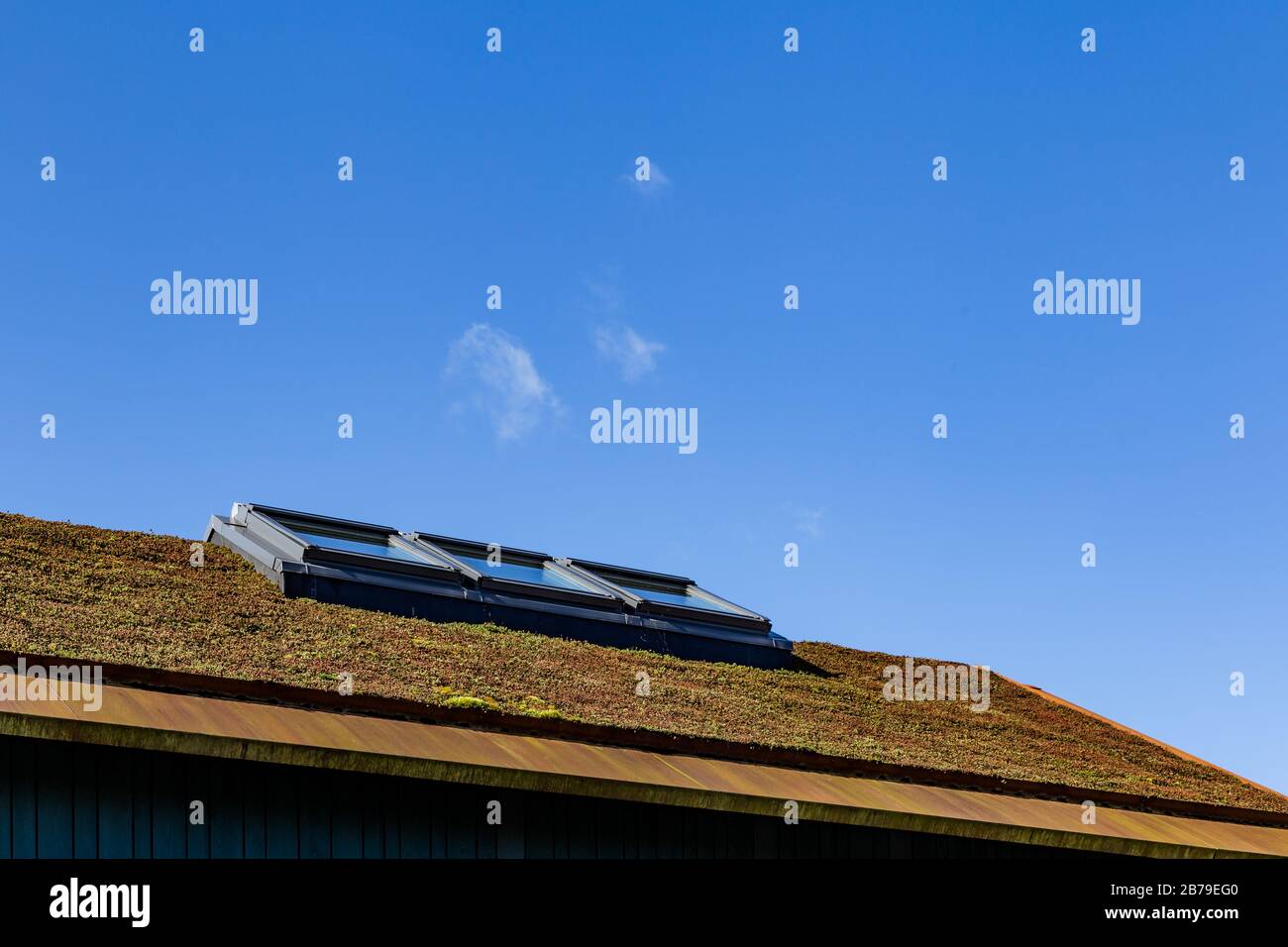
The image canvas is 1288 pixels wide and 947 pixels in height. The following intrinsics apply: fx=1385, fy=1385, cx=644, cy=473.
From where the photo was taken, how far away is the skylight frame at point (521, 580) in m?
19.7

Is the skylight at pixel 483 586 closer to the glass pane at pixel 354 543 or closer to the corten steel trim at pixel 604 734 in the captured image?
the glass pane at pixel 354 543

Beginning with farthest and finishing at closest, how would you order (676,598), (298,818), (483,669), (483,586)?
(676,598) < (483,586) < (483,669) < (298,818)

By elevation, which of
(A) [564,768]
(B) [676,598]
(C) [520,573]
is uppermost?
(C) [520,573]

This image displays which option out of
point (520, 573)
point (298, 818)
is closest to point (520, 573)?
point (520, 573)

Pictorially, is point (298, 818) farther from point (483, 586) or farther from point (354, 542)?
point (354, 542)

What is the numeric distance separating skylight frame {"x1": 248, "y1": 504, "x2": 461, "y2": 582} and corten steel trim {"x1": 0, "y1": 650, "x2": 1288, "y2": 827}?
6.40 m

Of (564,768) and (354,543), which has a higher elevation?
(354,543)

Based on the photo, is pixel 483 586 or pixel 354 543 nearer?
pixel 483 586

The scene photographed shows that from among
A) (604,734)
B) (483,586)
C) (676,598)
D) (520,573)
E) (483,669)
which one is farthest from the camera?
(676,598)

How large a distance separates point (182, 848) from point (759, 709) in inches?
330

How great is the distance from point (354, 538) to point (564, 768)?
970 centimetres

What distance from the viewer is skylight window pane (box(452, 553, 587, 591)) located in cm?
2045

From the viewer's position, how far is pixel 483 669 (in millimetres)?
15734

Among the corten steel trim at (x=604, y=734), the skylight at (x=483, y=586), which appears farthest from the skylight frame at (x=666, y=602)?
the corten steel trim at (x=604, y=734)
